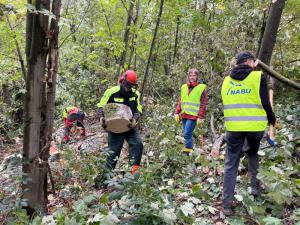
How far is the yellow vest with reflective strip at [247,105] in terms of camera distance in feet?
14.5

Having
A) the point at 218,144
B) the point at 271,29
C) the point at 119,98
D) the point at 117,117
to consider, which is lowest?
the point at 218,144

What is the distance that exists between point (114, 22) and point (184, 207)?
1150cm

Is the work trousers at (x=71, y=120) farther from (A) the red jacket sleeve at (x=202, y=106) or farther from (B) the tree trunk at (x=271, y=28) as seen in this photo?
(B) the tree trunk at (x=271, y=28)

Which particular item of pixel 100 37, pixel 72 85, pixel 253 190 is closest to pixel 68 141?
pixel 100 37

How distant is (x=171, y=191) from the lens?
516 centimetres

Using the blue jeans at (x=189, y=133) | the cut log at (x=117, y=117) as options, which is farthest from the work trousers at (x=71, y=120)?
the cut log at (x=117, y=117)

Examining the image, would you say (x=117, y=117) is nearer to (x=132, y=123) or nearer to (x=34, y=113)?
(x=132, y=123)

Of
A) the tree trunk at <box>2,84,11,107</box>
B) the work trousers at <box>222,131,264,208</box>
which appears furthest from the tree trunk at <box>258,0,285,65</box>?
the tree trunk at <box>2,84,11,107</box>

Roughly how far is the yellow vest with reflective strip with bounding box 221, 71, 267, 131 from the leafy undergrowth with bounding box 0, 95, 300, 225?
2.15 feet

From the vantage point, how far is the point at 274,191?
4402mm

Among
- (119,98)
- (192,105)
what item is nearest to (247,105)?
(119,98)

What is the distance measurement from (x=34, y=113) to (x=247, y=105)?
2.75m

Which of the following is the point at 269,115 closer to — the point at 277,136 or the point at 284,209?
the point at 284,209

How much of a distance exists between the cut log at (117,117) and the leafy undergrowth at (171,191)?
487mm
